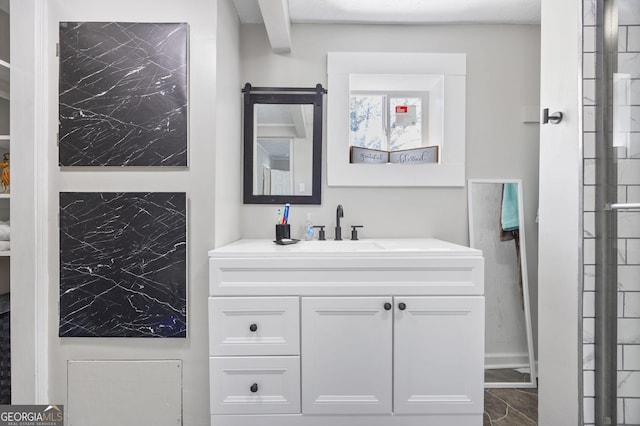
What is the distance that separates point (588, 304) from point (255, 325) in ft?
4.47

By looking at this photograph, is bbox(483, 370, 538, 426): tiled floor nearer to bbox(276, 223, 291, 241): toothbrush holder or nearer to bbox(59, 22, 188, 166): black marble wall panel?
bbox(276, 223, 291, 241): toothbrush holder

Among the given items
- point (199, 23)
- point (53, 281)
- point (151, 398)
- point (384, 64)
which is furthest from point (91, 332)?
point (384, 64)

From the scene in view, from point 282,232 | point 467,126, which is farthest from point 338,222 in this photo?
point 467,126

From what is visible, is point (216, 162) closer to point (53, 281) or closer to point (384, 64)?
point (53, 281)

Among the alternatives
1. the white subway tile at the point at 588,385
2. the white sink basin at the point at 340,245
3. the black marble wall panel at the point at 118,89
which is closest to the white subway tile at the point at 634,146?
the white subway tile at the point at 588,385

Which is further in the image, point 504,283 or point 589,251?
point 504,283

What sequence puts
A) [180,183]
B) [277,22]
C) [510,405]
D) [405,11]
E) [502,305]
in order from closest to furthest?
1. [180,183]
2. [277,22]
3. [510,405]
4. [405,11]
5. [502,305]

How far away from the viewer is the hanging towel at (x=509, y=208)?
2258mm

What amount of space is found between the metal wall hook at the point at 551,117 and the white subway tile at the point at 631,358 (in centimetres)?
87

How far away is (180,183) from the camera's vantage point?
169 centimetres

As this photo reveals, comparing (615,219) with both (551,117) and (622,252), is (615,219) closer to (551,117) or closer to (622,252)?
(622,252)

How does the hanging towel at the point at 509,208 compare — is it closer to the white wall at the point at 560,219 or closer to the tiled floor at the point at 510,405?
the white wall at the point at 560,219

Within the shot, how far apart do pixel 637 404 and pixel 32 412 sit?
2.56m

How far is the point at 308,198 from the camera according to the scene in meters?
2.26
